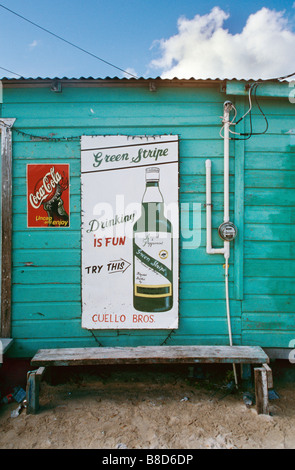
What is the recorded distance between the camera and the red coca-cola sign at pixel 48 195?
3.54m

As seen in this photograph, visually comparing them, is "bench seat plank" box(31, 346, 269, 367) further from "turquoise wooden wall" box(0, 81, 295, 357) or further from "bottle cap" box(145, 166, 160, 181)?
"bottle cap" box(145, 166, 160, 181)

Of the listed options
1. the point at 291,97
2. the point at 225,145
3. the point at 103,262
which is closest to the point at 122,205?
the point at 103,262

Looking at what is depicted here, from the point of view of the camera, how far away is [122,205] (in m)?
3.53

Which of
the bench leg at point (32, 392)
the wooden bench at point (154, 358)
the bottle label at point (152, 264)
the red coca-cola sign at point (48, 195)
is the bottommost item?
the bench leg at point (32, 392)

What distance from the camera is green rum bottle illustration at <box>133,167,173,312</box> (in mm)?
3516

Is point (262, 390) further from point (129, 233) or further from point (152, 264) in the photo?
point (129, 233)

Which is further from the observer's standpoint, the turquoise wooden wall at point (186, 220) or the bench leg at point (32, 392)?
the turquoise wooden wall at point (186, 220)

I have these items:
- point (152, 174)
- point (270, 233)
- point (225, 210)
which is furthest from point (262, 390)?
point (152, 174)

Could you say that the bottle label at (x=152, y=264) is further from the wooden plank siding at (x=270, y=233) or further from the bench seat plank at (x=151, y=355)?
the wooden plank siding at (x=270, y=233)

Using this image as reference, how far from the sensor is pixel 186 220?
140 inches

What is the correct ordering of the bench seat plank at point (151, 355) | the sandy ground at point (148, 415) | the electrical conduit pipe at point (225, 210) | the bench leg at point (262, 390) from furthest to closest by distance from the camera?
the electrical conduit pipe at point (225, 210)
the bench seat plank at point (151, 355)
the bench leg at point (262, 390)
the sandy ground at point (148, 415)

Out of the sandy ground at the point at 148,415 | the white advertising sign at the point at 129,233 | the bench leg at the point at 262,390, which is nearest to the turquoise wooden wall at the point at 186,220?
the white advertising sign at the point at 129,233

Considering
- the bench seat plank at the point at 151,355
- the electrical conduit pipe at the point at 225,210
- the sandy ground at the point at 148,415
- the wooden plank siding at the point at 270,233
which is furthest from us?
the wooden plank siding at the point at 270,233
